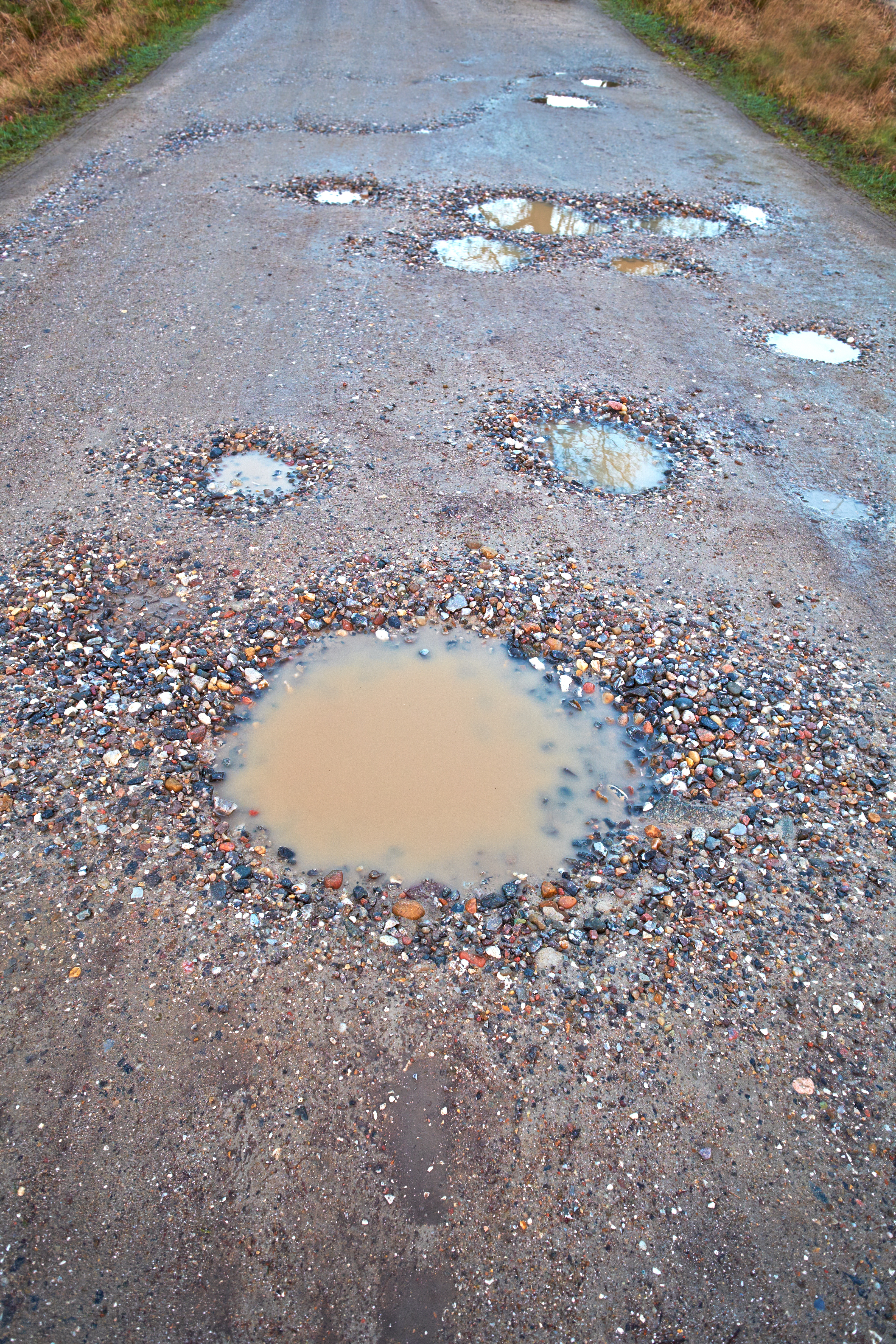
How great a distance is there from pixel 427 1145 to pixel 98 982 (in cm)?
141

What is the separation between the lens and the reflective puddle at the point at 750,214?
8938 mm

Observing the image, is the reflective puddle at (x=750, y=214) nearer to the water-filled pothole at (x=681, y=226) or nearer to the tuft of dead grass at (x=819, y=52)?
the water-filled pothole at (x=681, y=226)

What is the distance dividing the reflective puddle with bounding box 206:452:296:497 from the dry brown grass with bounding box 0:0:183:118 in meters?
9.06

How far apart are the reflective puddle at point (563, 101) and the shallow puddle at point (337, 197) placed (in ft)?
16.9

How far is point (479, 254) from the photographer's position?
791 cm

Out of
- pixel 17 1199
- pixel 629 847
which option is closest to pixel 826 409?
pixel 629 847

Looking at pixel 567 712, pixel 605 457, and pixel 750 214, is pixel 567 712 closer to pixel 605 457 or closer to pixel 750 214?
pixel 605 457

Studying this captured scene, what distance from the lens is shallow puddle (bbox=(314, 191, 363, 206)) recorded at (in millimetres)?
8734

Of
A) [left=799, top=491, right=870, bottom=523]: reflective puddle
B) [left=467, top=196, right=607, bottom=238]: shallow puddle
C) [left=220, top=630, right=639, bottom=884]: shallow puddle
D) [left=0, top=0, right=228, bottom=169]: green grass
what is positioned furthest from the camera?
[left=0, top=0, right=228, bottom=169]: green grass

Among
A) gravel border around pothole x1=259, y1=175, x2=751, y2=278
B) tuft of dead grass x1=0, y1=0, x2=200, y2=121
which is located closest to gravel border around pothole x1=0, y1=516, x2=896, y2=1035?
gravel border around pothole x1=259, y1=175, x2=751, y2=278

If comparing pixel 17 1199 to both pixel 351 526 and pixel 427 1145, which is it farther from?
pixel 351 526

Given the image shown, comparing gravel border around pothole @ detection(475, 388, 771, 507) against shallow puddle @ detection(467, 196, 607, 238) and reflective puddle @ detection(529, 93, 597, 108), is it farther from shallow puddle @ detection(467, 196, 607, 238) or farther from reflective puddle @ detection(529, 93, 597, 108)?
reflective puddle @ detection(529, 93, 597, 108)

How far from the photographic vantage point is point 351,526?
192 inches

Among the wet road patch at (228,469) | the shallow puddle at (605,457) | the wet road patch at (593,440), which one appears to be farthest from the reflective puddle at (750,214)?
the wet road patch at (228,469)
